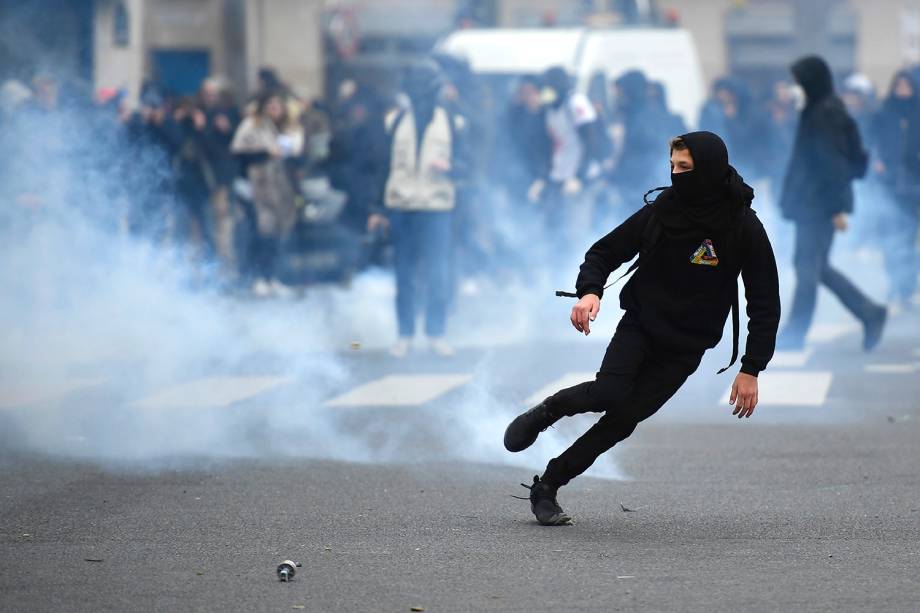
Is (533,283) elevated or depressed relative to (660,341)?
depressed

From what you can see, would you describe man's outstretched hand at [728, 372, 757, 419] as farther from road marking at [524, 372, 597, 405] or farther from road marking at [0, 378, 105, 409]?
road marking at [0, 378, 105, 409]

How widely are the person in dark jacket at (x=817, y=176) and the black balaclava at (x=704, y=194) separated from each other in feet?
20.9

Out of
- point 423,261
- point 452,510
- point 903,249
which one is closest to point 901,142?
point 903,249

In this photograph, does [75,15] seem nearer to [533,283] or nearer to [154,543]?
[533,283]

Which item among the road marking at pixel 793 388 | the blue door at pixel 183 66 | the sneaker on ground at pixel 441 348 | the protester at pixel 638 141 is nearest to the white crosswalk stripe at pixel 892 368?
the road marking at pixel 793 388

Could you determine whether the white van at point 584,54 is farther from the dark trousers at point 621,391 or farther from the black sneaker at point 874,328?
the dark trousers at point 621,391

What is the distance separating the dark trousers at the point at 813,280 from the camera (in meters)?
13.3

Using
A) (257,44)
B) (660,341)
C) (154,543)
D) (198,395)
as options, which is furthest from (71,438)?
(257,44)

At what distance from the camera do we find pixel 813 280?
527 inches

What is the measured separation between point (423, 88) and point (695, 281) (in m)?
6.91

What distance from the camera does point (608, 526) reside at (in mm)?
7125

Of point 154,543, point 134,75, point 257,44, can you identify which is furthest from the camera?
point 257,44

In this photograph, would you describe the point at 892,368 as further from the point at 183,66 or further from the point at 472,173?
the point at 183,66

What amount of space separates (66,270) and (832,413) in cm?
539
